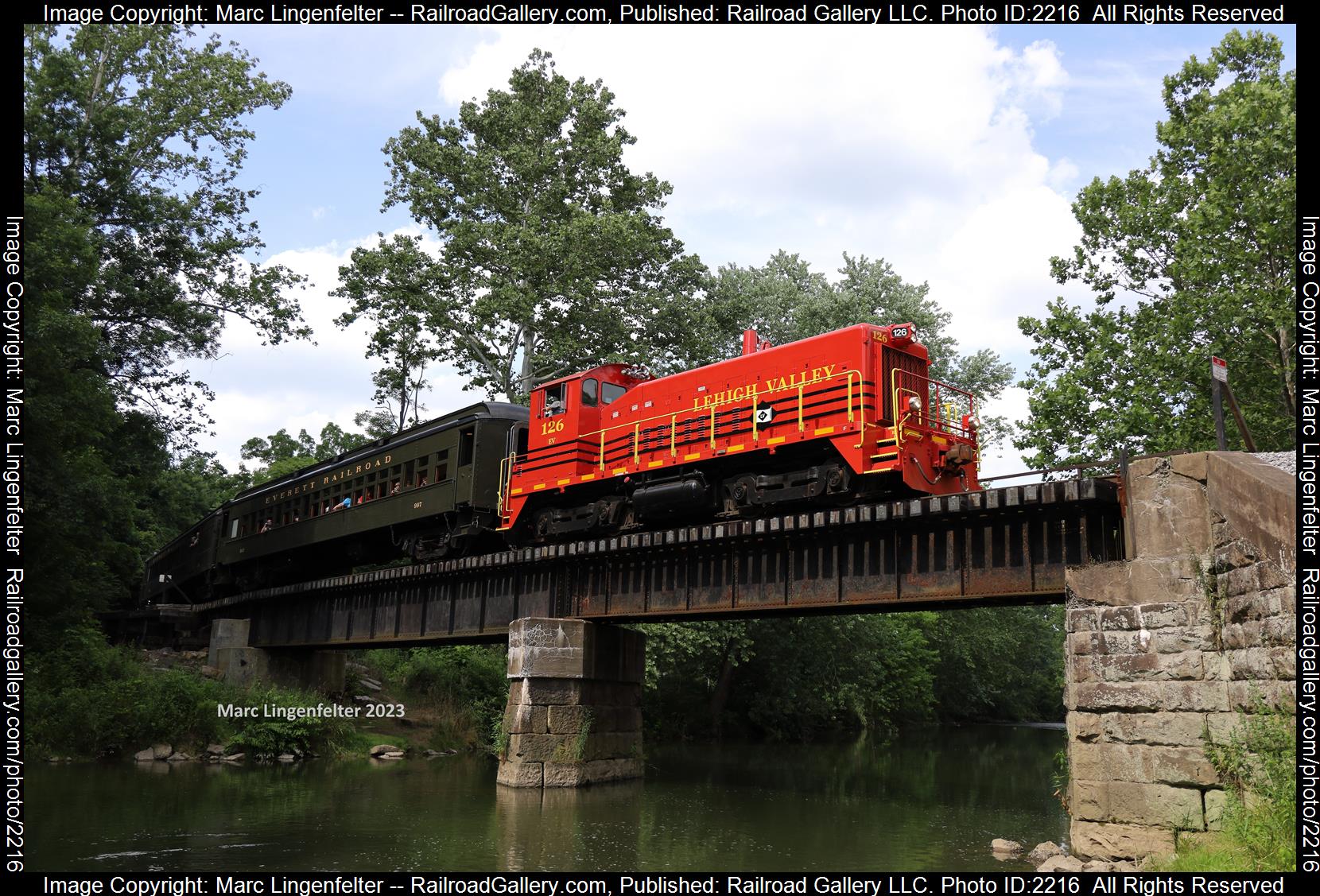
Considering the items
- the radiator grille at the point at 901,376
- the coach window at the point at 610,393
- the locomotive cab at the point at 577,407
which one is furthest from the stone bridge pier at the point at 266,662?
the radiator grille at the point at 901,376

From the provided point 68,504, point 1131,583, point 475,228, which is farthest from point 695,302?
point 1131,583

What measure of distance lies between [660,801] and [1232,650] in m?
11.0

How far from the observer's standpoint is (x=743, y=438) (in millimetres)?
18172

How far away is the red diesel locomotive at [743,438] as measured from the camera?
→ 16.7 metres

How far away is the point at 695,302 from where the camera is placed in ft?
124

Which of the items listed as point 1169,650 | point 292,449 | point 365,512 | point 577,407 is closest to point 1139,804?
A: point 1169,650

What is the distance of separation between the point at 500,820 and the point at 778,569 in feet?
20.3

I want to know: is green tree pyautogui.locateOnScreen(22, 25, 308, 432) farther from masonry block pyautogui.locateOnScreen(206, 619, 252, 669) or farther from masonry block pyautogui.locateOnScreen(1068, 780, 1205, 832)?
masonry block pyautogui.locateOnScreen(1068, 780, 1205, 832)

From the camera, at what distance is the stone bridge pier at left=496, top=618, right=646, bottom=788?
18500 mm

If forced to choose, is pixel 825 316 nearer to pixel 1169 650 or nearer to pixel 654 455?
pixel 654 455

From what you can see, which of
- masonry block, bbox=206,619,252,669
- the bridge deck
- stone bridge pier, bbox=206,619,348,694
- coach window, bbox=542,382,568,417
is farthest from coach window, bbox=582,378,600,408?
masonry block, bbox=206,619,252,669

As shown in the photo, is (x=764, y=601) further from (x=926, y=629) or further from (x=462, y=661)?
(x=926, y=629)

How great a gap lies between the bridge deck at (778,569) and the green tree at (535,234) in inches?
546

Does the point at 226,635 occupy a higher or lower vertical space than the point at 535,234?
lower
